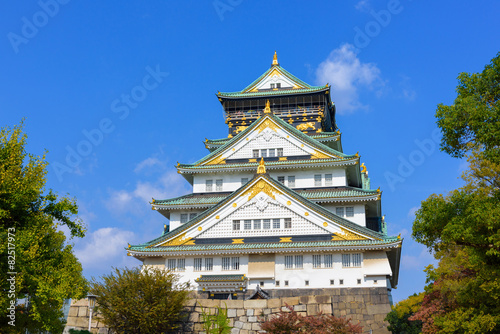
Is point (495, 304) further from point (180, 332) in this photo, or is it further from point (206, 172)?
point (206, 172)

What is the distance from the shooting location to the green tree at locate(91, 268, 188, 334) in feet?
80.1

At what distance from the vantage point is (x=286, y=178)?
43.3 metres

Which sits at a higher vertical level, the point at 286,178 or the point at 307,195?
the point at 286,178

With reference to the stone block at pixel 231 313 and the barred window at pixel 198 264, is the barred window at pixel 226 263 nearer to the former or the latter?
the barred window at pixel 198 264

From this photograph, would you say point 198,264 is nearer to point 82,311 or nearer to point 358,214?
point 82,311

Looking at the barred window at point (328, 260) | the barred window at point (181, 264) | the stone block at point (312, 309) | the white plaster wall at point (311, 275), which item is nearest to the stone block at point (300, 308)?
the stone block at point (312, 309)

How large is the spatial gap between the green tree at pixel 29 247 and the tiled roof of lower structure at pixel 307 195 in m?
18.9

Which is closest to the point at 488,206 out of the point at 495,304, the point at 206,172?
the point at 495,304

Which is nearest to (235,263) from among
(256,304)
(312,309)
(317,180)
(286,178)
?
(286,178)

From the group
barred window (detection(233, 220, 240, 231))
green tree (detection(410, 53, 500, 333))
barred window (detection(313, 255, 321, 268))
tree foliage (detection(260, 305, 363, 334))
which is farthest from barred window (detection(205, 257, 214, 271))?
green tree (detection(410, 53, 500, 333))

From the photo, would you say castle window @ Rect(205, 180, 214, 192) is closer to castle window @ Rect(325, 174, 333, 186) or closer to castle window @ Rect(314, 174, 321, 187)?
castle window @ Rect(314, 174, 321, 187)

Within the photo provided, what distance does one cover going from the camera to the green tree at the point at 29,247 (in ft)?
66.1

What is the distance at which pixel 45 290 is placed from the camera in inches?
818

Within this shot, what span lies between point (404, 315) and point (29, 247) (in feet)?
65.0
